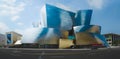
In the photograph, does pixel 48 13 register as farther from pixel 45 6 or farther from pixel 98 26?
pixel 98 26

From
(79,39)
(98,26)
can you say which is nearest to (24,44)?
(79,39)

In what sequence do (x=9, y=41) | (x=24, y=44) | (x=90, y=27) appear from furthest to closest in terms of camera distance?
(x=9, y=41)
(x=24, y=44)
(x=90, y=27)

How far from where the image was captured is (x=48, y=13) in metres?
97.6

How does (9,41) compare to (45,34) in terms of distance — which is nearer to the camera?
(45,34)

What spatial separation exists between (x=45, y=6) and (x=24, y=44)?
65.8ft

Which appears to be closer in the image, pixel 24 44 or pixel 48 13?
pixel 48 13

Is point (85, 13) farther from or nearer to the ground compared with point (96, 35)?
farther from the ground

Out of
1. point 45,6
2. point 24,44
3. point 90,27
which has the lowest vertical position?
point 24,44

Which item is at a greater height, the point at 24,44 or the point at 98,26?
the point at 98,26

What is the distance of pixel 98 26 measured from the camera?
98188mm

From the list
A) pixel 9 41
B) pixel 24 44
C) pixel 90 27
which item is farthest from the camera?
pixel 9 41

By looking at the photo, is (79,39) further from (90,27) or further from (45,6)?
(45,6)

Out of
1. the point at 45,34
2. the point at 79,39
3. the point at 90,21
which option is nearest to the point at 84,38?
the point at 79,39

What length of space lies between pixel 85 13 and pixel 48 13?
14.7 m
